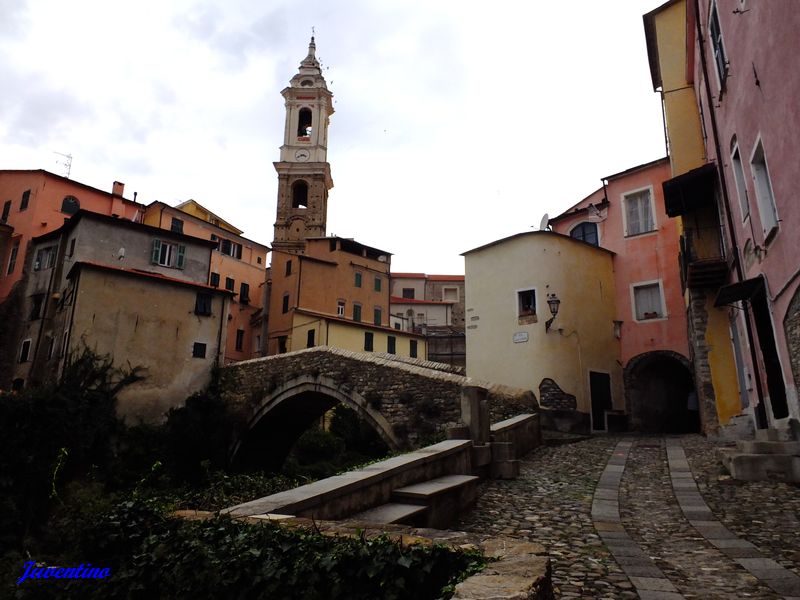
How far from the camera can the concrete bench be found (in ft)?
17.3

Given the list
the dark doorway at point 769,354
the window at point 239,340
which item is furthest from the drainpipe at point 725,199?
the window at point 239,340

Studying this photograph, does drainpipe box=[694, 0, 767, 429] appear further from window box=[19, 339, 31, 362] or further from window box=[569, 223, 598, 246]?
window box=[19, 339, 31, 362]

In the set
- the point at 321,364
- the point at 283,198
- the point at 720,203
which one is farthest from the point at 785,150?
the point at 283,198

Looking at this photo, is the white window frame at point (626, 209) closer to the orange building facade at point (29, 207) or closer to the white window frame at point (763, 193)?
the white window frame at point (763, 193)

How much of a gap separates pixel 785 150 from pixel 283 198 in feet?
133

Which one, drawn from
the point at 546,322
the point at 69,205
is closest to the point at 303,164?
the point at 69,205

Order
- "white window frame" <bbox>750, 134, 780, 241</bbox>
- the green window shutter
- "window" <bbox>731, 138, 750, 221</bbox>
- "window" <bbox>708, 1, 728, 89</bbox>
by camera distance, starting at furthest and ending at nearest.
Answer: the green window shutter
"window" <bbox>708, 1, 728, 89</bbox>
"window" <bbox>731, 138, 750, 221</bbox>
"white window frame" <bbox>750, 134, 780, 241</bbox>

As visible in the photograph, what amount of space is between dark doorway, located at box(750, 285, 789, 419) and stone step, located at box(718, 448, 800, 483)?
6.86 ft

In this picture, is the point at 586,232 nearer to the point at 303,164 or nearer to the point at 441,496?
the point at 441,496

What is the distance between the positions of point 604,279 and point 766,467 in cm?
1301

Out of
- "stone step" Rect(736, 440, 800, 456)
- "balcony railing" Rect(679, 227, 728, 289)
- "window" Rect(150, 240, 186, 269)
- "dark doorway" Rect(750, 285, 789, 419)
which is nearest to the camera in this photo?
"stone step" Rect(736, 440, 800, 456)

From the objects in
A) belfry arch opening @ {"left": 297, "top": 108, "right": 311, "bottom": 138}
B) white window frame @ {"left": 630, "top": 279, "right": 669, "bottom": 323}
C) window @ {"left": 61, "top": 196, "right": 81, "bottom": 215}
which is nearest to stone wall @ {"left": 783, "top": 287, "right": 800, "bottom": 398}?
white window frame @ {"left": 630, "top": 279, "right": 669, "bottom": 323}

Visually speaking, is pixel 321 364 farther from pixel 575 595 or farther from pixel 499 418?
pixel 575 595

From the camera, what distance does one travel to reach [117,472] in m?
18.4
